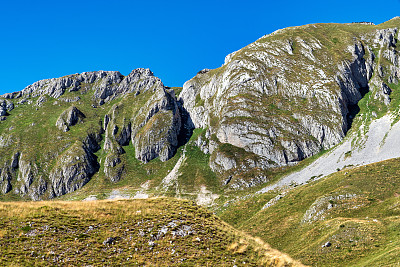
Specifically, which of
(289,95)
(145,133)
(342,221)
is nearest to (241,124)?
(289,95)

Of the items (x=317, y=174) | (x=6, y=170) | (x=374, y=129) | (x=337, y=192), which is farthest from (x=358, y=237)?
(x=6, y=170)

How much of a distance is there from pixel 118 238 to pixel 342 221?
39950mm

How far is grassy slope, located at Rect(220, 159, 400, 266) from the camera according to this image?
103 feet

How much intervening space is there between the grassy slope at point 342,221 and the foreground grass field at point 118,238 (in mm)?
17584

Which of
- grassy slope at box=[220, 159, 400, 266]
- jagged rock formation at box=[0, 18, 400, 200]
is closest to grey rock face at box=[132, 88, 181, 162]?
jagged rock formation at box=[0, 18, 400, 200]

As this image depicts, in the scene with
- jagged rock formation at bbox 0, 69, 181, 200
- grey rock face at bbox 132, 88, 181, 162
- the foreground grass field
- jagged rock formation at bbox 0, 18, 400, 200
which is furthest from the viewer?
grey rock face at bbox 132, 88, 181, 162

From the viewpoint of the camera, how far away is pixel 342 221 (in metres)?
40.6

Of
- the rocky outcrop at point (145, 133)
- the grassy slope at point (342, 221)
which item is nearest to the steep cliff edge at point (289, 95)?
the rocky outcrop at point (145, 133)

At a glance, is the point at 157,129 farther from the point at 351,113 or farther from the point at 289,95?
the point at 351,113

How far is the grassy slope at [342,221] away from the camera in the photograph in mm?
31344

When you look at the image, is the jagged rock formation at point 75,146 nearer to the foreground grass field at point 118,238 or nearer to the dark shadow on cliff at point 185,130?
the dark shadow on cliff at point 185,130

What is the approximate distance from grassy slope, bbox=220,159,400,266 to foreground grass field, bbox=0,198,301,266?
17.6 metres

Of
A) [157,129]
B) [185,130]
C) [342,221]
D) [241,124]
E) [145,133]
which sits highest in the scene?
[157,129]

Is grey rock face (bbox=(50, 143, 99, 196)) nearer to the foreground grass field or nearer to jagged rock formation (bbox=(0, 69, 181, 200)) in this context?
jagged rock formation (bbox=(0, 69, 181, 200))
